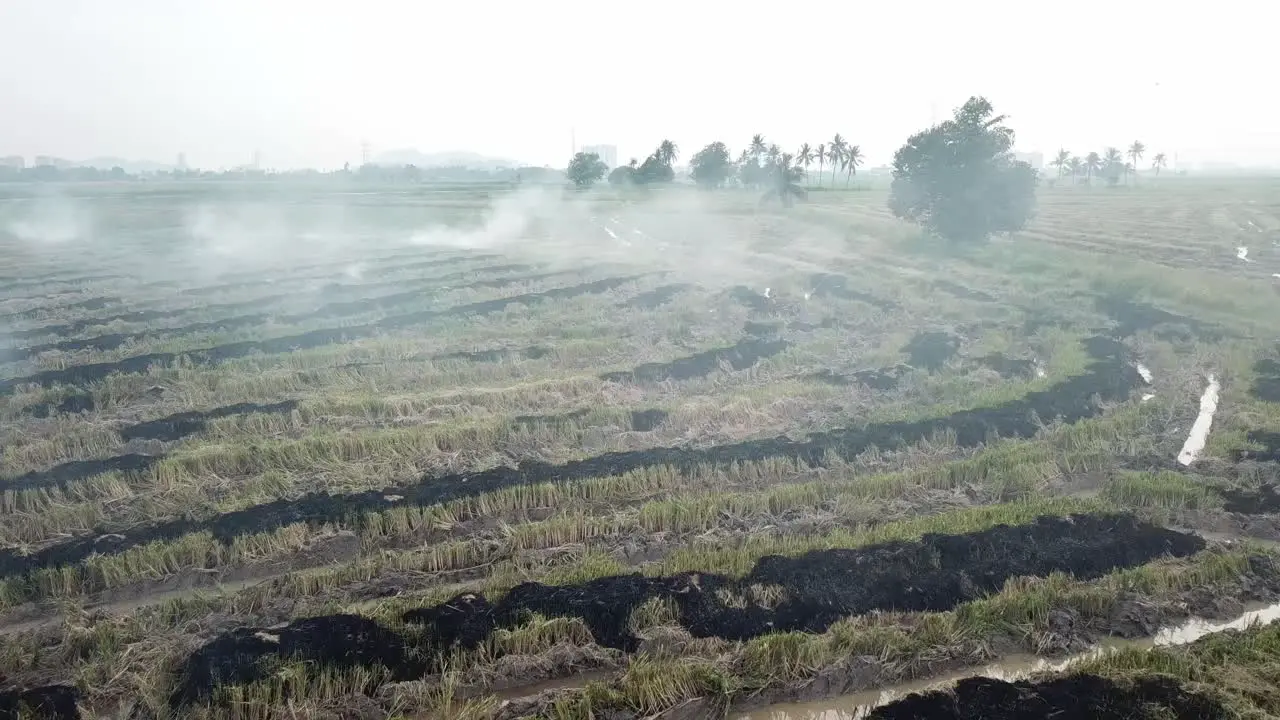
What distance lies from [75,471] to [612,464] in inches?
340

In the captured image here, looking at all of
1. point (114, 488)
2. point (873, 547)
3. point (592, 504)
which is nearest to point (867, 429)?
point (873, 547)

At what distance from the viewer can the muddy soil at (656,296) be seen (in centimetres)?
2653

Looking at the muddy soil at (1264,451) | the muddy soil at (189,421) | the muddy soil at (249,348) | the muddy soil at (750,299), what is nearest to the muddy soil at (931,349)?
the muddy soil at (750,299)

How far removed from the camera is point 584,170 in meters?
86.4

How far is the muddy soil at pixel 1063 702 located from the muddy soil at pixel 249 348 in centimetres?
1815

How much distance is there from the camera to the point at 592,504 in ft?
36.8

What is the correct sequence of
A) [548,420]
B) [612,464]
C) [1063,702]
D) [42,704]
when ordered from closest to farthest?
[1063,702]
[42,704]
[612,464]
[548,420]

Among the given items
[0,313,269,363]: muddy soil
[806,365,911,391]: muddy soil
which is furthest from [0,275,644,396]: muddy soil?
[806,365,911,391]: muddy soil

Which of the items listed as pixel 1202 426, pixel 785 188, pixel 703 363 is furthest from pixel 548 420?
pixel 785 188

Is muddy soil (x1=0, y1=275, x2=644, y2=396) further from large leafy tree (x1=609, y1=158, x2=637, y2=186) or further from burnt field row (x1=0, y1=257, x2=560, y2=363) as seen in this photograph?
large leafy tree (x1=609, y1=158, x2=637, y2=186)

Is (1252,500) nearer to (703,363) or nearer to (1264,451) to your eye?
(1264,451)

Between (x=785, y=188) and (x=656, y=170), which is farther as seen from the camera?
(x=656, y=170)

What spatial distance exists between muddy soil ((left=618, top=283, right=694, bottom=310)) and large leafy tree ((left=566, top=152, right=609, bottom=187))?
194 ft

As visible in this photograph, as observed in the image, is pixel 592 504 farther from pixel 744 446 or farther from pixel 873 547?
pixel 873 547
